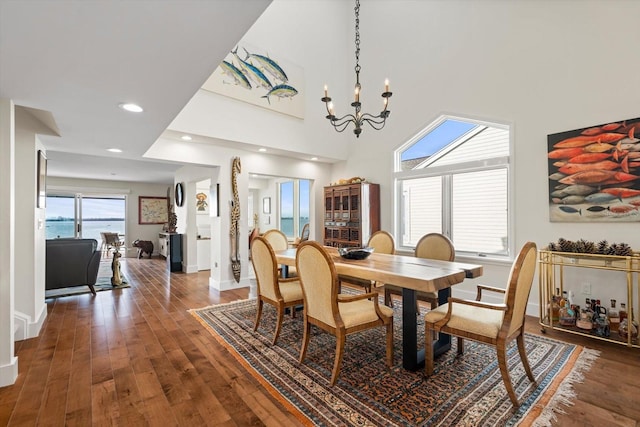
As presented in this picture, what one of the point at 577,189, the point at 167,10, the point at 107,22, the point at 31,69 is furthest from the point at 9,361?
the point at 577,189

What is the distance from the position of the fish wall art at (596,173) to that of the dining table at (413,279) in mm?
1690

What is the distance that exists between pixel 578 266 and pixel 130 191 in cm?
1041

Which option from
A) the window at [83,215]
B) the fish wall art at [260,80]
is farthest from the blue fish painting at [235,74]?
the window at [83,215]

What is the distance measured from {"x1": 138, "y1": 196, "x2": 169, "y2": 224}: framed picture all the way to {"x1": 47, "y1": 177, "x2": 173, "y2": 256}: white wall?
0.34 ft

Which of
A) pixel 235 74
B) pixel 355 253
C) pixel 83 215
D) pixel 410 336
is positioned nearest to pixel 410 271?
pixel 410 336

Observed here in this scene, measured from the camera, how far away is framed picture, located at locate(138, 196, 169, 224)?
9234 mm

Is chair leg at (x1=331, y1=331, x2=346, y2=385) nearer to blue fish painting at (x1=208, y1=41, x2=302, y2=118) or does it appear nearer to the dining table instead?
the dining table

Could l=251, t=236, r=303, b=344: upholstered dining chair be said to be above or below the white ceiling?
below

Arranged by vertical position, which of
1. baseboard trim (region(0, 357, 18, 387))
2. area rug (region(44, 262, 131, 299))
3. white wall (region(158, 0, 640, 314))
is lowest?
area rug (region(44, 262, 131, 299))

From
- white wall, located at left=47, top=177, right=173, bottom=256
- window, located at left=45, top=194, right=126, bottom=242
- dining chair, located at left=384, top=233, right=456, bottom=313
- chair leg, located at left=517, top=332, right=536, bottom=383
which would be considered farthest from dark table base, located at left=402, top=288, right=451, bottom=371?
window, located at left=45, top=194, right=126, bottom=242

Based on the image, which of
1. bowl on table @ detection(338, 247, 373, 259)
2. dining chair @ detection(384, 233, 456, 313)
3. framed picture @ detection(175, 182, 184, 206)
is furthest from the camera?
framed picture @ detection(175, 182, 184, 206)

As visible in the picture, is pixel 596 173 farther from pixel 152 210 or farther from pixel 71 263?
pixel 152 210

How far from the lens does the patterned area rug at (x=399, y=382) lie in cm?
180

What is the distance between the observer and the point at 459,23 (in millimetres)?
4246
